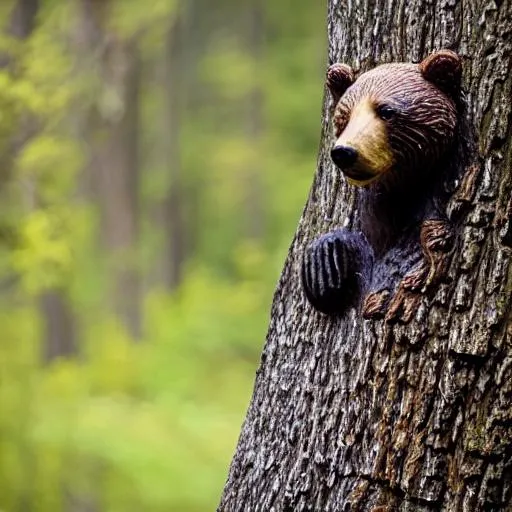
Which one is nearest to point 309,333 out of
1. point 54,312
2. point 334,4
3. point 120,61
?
point 334,4

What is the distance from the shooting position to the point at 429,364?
3.94ft

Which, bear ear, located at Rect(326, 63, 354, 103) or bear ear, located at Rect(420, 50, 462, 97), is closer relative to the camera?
bear ear, located at Rect(420, 50, 462, 97)

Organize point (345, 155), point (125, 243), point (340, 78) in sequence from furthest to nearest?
point (125, 243) < point (340, 78) < point (345, 155)

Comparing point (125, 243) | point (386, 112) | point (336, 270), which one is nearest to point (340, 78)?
point (386, 112)

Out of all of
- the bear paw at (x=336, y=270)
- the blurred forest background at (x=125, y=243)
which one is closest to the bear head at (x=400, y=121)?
the bear paw at (x=336, y=270)

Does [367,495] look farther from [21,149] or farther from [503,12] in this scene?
[21,149]

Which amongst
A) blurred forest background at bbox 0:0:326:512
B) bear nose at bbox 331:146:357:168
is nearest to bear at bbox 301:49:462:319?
bear nose at bbox 331:146:357:168

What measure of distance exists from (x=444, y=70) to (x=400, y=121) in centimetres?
12

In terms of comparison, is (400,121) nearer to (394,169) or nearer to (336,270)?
(394,169)

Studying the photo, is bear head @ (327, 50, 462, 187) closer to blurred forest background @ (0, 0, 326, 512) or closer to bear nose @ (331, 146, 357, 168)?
bear nose @ (331, 146, 357, 168)

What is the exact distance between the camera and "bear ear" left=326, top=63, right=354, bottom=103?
1309mm

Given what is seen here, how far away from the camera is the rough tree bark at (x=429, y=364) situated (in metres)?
1.17

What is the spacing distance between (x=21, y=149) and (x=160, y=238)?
31.3ft

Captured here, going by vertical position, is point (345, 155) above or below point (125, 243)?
below
